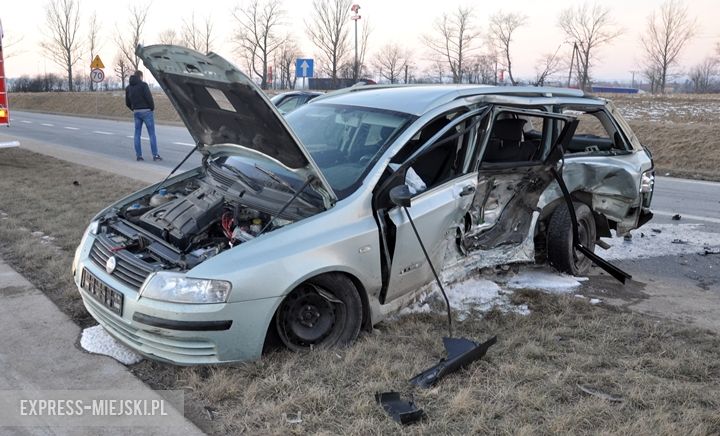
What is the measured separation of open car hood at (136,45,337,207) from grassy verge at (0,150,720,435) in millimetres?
1023

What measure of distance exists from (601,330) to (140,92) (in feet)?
39.6

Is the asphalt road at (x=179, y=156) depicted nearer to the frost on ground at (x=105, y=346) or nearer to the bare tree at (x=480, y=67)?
the frost on ground at (x=105, y=346)

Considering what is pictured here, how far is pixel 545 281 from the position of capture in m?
5.55

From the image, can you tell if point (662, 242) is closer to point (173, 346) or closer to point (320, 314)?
point (320, 314)

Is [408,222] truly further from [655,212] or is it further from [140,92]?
[140,92]

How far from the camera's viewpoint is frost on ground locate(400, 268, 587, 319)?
15.5 feet

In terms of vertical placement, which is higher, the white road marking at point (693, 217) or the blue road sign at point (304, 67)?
the blue road sign at point (304, 67)

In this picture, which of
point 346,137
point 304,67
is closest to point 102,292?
point 346,137

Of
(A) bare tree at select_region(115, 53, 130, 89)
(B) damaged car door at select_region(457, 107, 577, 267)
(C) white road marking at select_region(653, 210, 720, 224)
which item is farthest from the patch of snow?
(A) bare tree at select_region(115, 53, 130, 89)

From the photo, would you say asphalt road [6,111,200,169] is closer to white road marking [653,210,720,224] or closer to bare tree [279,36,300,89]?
white road marking [653,210,720,224]

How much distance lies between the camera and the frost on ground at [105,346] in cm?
389

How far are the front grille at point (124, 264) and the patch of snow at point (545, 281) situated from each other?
119 inches

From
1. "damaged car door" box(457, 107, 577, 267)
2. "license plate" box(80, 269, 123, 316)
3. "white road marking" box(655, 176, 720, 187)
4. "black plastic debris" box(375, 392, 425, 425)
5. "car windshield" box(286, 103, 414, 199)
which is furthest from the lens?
"white road marking" box(655, 176, 720, 187)

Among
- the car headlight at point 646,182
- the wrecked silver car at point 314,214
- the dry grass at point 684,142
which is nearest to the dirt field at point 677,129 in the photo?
the dry grass at point 684,142
